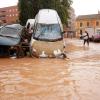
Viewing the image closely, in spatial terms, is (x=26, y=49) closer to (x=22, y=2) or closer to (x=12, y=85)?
(x=12, y=85)

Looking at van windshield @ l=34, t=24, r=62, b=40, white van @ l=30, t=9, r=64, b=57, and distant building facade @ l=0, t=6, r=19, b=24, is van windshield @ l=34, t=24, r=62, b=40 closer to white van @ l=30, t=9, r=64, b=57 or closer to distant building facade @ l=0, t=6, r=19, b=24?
white van @ l=30, t=9, r=64, b=57

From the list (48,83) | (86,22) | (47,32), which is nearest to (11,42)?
(47,32)

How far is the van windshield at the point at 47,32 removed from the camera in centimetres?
2141

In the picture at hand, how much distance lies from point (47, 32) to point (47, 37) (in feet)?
2.05

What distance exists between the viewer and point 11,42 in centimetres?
2048

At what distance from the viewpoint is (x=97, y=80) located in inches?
482

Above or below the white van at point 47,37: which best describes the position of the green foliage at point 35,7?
above

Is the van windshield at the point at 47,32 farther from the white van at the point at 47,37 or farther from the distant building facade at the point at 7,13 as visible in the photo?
the distant building facade at the point at 7,13

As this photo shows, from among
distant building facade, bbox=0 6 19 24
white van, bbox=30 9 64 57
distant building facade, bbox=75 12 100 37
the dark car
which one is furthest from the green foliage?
distant building facade, bbox=0 6 19 24

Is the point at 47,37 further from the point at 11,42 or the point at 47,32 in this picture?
the point at 11,42

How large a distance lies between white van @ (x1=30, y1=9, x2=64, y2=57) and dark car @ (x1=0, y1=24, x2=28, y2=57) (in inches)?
30.5

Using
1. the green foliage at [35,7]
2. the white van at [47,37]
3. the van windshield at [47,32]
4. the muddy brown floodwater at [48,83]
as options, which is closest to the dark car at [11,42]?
the white van at [47,37]

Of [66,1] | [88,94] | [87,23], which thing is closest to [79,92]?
[88,94]

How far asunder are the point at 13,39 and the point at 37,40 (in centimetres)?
145
